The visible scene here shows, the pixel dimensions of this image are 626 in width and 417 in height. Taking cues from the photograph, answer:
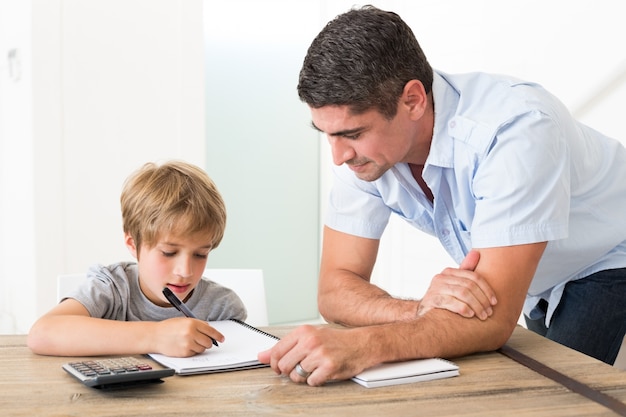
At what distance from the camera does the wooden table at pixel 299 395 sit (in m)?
1.04

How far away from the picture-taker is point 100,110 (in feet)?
11.8

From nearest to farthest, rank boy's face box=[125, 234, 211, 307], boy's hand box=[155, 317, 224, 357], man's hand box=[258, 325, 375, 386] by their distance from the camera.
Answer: man's hand box=[258, 325, 375, 386] < boy's hand box=[155, 317, 224, 357] < boy's face box=[125, 234, 211, 307]

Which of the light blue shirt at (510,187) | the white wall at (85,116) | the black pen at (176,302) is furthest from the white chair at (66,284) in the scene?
the white wall at (85,116)

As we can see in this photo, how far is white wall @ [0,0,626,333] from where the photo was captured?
3420 mm

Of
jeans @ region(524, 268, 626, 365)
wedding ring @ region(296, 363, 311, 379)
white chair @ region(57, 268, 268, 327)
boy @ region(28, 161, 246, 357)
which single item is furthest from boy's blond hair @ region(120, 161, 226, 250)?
jeans @ region(524, 268, 626, 365)

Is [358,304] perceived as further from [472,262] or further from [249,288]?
[249,288]

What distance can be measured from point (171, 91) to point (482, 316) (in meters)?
2.64

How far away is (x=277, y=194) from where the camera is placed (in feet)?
13.9

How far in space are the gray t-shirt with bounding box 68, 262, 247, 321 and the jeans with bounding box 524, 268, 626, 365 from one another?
27.2 inches

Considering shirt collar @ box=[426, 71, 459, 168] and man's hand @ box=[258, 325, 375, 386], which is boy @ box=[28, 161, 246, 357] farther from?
shirt collar @ box=[426, 71, 459, 168]

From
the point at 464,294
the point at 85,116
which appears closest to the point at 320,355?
the point at 464,294

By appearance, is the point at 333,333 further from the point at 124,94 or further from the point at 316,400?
the point at 124,94

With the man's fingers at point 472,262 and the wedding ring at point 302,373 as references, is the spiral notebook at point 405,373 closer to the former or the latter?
the wedding ring at point 302,373

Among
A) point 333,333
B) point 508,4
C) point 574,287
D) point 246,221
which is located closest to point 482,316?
point 333,333
